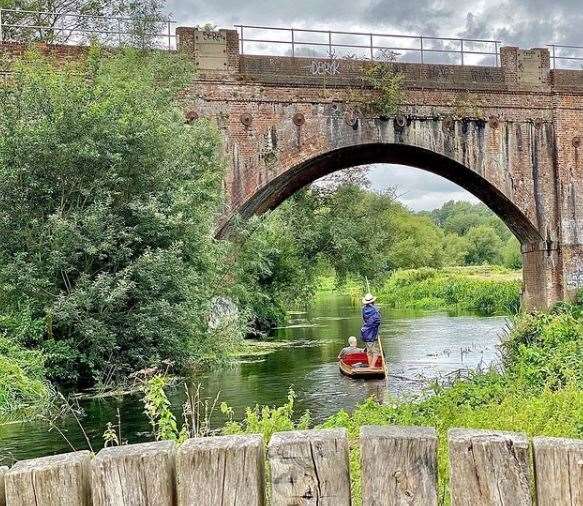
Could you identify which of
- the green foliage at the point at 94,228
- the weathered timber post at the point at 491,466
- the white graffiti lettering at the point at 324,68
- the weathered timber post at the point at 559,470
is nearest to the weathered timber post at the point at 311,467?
the weathered timber post at the point at 491,466

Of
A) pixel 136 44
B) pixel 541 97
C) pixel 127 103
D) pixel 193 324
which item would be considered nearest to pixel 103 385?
pixel 193 324

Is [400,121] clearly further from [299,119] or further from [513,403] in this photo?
[513,403]

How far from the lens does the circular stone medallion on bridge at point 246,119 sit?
18062mm

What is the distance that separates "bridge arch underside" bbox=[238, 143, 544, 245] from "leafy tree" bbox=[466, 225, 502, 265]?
205 ft

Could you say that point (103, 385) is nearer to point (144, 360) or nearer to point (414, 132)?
point (144, 360)

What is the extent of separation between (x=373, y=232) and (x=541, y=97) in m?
11.1

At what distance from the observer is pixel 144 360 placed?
13.2 meters

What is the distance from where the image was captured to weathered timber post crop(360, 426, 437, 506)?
1.82 m

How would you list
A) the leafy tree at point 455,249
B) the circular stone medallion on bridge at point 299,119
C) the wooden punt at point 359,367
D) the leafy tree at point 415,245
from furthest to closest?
the leafy tree at point 455,249 → the leafy tree at point 415,245 → the circular stone medallion on bridge at point 299,119 → the wooden punt at point 359,367

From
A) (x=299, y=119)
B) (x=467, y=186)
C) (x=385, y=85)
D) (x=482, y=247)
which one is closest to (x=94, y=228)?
(x=299, y=119)

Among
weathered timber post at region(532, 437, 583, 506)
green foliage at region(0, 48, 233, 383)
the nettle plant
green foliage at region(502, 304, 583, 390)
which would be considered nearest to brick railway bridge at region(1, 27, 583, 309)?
the nettle plant

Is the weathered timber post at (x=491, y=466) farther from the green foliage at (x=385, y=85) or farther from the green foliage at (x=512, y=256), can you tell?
the green foliage at (x=512, y=256)

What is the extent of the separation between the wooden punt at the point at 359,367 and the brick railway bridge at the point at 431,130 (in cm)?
491

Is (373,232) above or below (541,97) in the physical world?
below
